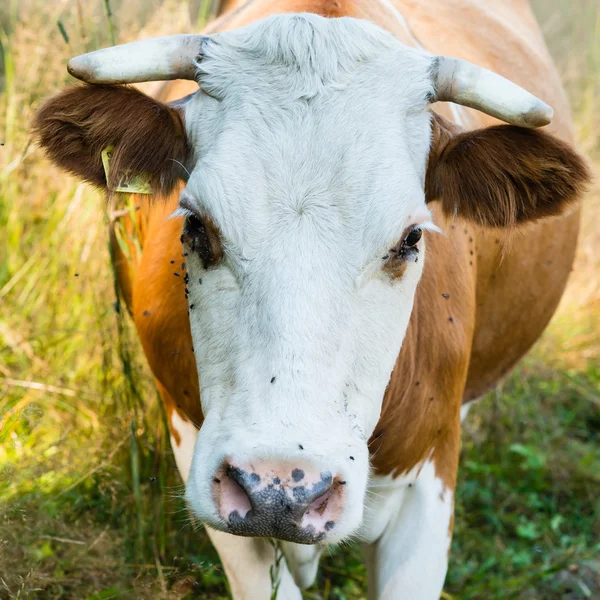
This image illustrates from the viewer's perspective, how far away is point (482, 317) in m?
3.73

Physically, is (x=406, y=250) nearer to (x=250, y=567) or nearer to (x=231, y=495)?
(x=231, y=495)

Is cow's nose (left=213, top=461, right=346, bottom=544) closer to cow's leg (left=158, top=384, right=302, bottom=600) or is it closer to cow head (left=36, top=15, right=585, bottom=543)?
cow head (left=36, top=15, right=585, bottom=543)

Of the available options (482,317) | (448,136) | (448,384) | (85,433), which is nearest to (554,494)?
(482,317)

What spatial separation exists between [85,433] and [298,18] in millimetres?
2147

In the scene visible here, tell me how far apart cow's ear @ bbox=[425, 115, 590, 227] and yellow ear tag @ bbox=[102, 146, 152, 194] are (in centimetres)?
79

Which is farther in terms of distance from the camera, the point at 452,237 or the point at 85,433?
the point at 85,433

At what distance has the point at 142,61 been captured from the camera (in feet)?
7.93

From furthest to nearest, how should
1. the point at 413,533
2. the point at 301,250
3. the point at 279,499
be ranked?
the point at 413,533
the point at 301,250
the point at 279,499

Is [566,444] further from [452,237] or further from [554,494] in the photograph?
[452,237]

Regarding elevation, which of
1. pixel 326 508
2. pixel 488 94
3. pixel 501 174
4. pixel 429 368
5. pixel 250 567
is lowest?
pixel 250 567

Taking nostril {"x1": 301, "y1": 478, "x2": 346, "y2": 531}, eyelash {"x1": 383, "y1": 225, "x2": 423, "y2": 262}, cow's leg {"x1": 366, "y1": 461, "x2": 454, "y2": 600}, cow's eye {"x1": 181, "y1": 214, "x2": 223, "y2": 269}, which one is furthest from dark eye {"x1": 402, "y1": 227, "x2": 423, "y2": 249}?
cow's leg {"x1": 366, "y1": 461, "x2": 454, "y2": 600}

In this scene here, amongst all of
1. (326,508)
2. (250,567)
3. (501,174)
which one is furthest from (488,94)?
(250,567)

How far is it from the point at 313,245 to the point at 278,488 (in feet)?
1.82

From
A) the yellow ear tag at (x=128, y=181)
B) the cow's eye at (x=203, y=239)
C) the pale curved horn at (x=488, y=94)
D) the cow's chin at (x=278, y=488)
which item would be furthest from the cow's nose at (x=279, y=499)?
the pale curved horn at (x=488, y=94)
